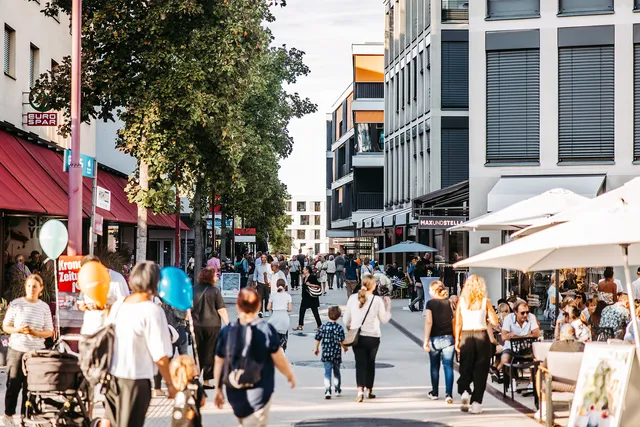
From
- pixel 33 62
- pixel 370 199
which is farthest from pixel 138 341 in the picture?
pixel 370 199

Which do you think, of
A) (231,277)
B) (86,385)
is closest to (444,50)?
(231,277)

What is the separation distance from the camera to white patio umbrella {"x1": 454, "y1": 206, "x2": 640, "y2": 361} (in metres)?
9.37

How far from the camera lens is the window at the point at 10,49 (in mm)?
25453

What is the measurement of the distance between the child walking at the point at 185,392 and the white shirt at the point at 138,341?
0.21 m

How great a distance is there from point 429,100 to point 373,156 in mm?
26041

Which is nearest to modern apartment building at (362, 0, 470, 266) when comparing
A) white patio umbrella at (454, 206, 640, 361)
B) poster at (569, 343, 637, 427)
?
white patio umbrella at (454, 206, 640, 361)

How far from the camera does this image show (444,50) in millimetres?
43750

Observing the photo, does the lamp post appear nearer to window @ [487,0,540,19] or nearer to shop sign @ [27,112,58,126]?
shop sign @ [27,112,58,126]

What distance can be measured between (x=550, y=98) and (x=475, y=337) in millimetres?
16401

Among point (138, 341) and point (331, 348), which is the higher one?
point (138, 341)

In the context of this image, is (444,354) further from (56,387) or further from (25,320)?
(56,387)

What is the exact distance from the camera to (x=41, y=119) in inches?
1025

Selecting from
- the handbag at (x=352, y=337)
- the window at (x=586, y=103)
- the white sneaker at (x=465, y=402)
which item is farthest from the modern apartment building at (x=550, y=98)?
the white sneaker at (x=465, y=402)

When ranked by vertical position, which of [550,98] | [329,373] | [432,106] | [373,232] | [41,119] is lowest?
[329,373]
